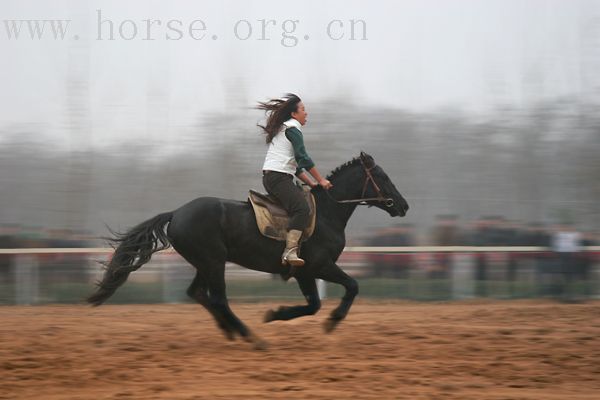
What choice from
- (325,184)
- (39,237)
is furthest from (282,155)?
(39,237)

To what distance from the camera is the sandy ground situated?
20.5 feet

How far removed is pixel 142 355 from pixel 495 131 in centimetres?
1033

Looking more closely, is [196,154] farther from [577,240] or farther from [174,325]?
[577,240]

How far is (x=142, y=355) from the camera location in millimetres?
7781

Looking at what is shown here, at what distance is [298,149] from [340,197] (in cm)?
79

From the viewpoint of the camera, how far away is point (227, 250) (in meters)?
8.26

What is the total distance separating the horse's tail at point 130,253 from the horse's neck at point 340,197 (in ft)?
5.08

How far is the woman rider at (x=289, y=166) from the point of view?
8.05 meters

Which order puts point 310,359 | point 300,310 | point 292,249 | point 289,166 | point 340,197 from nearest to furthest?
point 310,359 → point 292,249 → point 289,166 → point 300,310 → point 340,197

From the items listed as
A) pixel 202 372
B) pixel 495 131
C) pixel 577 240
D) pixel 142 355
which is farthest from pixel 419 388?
pixel 495 131

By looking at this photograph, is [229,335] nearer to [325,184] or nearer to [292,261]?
[292,261]

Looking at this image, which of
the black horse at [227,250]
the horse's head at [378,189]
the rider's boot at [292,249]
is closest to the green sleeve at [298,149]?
the black horse at [227,250]

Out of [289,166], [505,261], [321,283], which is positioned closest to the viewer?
[289,166]

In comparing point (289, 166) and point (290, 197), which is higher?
point (289, 166)
